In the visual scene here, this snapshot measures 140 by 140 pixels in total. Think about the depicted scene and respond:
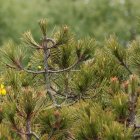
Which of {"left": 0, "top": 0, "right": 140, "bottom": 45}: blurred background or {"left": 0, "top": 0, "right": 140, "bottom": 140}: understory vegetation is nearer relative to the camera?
{"left": 0, "top": 0, "right": 140, "bottom": 140}: understory vegetation

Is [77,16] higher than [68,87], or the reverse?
[77,16]

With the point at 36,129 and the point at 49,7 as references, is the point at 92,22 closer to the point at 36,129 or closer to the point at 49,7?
the point at 49,7

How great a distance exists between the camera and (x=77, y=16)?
25.8m

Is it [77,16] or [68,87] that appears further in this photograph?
[77,16]

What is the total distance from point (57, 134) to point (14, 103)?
26 cm

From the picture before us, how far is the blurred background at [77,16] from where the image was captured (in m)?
23.7

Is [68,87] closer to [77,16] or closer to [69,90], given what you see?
[69,90]

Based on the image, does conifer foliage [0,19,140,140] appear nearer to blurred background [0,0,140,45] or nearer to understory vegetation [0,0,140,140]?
understory vegetation [0,0,140,140]

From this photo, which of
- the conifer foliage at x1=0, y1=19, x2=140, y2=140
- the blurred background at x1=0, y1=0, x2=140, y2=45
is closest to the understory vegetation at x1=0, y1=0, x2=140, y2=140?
the conifer foliage at x1=0, y1=19, x2=140, y2=140

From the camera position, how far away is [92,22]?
25.4 meters

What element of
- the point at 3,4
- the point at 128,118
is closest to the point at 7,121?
the point at 128,118

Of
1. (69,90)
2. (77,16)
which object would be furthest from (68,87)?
(77,16)

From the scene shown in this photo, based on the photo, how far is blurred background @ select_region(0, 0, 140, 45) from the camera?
23.7 meters

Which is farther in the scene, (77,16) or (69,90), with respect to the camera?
(77,16)
